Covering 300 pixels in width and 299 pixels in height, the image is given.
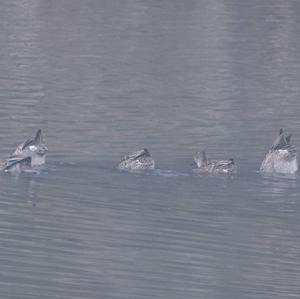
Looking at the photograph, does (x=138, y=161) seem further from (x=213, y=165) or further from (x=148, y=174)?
(x=213, y=165)

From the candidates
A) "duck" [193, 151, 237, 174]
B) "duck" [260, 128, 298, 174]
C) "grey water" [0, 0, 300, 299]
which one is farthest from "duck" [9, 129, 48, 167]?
"duck" [260, 128, 298, 174]

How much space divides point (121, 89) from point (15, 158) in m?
6.49

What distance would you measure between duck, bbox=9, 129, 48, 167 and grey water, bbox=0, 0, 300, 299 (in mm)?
161

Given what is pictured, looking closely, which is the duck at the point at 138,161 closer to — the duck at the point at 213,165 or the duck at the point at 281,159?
the duck at the point at 213,165

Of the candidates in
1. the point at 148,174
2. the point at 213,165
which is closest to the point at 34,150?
the point at 148,174

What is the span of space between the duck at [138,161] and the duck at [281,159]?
49.0 inches

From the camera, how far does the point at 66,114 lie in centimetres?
1902

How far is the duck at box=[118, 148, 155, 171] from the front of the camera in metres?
15.3

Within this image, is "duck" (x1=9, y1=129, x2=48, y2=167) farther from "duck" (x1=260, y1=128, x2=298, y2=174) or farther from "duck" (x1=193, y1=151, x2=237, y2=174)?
"duck" (x1=260, y1=128, x2=298, y2=174)

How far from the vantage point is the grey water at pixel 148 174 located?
37.1 feet

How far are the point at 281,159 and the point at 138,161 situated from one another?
154cm

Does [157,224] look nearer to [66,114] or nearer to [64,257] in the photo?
[64,257]

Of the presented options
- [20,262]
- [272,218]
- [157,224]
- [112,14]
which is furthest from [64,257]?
[112,14]

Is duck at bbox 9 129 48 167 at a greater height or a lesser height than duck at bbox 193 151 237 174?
greater
